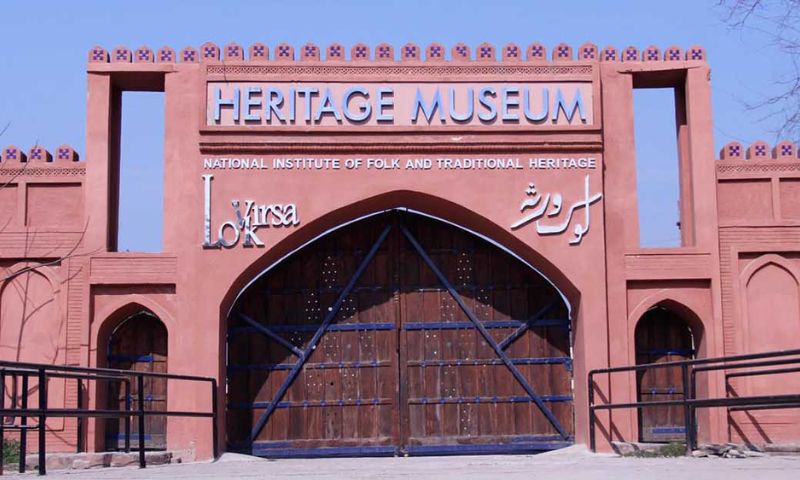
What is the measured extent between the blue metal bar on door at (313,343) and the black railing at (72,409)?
1.22 m

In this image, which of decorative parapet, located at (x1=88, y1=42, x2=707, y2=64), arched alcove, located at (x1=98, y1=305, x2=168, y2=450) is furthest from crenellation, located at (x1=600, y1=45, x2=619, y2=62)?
arched alcove, located at (x1=98, y1=305, x2=168, y2=450)

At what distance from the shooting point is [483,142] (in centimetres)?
1652

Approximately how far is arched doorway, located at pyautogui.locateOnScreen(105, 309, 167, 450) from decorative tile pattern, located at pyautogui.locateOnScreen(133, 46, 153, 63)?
3598 millimetres

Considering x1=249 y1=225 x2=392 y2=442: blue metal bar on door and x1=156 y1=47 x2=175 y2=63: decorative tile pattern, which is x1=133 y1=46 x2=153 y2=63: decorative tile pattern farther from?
x1=249 y1=225 x2=392 y2=442: blue metal bar on door

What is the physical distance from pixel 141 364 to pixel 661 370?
24.7ft

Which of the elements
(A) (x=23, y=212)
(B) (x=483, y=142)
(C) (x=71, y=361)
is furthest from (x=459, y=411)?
(A) (x=23, y=212)

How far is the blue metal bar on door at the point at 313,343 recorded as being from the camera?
17094mm

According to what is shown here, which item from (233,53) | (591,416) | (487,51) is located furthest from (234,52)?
(591,416)

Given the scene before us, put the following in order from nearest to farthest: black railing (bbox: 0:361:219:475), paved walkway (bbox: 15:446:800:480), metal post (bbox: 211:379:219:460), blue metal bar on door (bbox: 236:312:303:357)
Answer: paved walkway (bbox: 15:446:800:480)
black railing (bbox: 0:361:219:475)
metal post (bbox: 211:379:219:460)
blue metal bar on door (bbox: 236:312:303:357)

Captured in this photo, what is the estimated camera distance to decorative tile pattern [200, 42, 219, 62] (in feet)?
55.0

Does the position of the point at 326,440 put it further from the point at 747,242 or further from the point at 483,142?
the point at 747,242

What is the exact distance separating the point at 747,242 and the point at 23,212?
1032cm

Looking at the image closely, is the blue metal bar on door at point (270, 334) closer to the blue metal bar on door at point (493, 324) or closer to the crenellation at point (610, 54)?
the blue metal bar on door at point (493, 324)

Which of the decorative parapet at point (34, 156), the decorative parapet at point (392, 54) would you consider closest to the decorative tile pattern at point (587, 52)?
the decorative parapet at point (392, 54)
